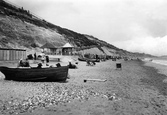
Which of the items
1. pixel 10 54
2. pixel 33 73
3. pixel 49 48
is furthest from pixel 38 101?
pixel 49 48

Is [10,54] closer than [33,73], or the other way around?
[33,73]

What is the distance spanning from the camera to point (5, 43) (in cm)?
5741

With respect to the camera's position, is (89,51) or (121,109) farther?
(89,51)

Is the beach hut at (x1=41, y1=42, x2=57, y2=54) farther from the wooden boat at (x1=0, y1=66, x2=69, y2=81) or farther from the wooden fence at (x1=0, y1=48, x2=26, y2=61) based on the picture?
the wooden boat at (x1=0, y1=66, x2=69, y2=81)

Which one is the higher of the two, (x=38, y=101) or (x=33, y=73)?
(x=33, y=73)

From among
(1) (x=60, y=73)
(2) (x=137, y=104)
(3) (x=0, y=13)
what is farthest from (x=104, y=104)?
(3) (x=0, y=13)

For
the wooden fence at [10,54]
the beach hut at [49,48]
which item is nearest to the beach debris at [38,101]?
the wooden fence at [10,54]

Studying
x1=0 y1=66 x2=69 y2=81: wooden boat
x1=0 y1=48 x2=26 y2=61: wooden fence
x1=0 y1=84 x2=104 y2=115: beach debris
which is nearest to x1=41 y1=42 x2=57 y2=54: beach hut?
x1=0 y1=48 x2=26 y2=61: wooden fence

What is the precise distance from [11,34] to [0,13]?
75.1ft

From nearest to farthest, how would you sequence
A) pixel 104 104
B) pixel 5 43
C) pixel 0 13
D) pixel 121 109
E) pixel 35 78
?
pixel 121 109, pixel 104 104, pixel 35 78, pixel 5 43, pixel 0 13

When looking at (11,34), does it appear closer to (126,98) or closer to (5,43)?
(5,43)

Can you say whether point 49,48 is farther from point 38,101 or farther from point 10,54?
point 38,101

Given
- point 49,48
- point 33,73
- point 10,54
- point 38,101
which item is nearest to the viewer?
point 38,101

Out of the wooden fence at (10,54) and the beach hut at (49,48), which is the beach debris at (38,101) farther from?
the beach hut at (49,48)
